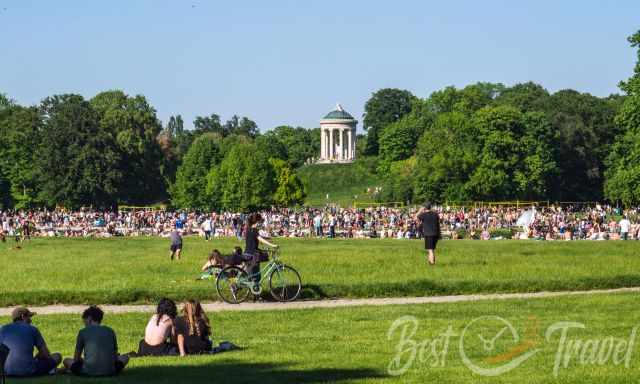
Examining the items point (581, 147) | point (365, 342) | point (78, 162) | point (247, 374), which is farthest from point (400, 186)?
point (247, 374)

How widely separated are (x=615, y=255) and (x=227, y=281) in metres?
16.2

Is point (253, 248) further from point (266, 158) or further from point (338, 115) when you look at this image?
point (338, 115)

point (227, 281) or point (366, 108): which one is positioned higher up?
point (366, 108)

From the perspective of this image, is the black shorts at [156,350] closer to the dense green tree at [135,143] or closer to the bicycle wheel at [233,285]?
the bicycle wheel at [233,285]

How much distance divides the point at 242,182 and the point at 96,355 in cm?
11144

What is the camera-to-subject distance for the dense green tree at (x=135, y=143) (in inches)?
4830

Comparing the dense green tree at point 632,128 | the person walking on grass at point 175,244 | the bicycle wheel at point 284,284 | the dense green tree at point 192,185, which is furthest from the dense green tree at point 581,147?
the bicycle wheel at point 284,284

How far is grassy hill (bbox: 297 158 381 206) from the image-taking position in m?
151

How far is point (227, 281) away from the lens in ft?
94.5

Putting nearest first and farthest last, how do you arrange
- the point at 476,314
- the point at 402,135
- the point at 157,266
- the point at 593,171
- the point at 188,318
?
the point at 188,318 → the point at 476,314 → the point at 157,266 → the point at 593,171 → the point at 402,135

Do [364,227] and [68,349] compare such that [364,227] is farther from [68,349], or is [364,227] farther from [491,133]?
[68,349]

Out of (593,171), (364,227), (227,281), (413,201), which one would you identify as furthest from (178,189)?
(227,281)

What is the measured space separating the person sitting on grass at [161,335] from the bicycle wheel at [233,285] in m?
8.55

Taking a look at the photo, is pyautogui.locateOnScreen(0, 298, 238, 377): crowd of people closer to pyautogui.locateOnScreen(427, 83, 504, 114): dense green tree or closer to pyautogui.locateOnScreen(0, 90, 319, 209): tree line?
pyautogui.locateOnScreen(0, 90, 319, 209): tree line
